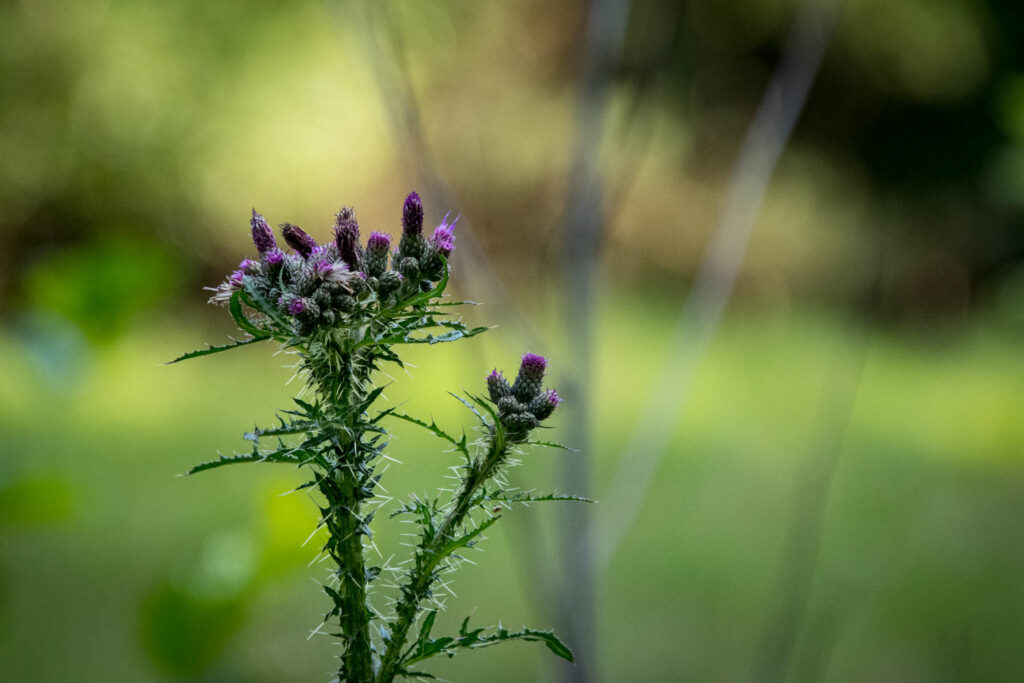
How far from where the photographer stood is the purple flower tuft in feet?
1.32

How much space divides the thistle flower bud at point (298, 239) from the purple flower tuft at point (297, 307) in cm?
8

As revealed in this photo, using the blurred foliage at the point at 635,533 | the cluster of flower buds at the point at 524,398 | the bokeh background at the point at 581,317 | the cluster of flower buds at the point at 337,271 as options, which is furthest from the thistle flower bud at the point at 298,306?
the blurred foliage at the point at 635,533

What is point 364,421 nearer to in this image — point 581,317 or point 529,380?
point 529,380

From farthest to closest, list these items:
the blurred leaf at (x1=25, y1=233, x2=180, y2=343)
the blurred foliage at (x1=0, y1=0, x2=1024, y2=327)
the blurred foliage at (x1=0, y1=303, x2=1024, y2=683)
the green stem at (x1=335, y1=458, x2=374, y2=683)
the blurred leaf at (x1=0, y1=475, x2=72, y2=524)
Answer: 1. the blurred foliage at (x1=0, y1=0, x2=1024, y2=327)
2. the blurred foliage at (x1=0, y1=303, x2=1024, y2=683)
3. the blurred leaf at (x1=25, y1=233, x2=180, y2=343)
4. the blurred leaf at (x1=0, y1=475, x2=72, y2=524)
5. the green stem at (x1=335, y1=458, x2=374, y2=683)

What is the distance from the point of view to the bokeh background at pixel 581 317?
1187 millimetres

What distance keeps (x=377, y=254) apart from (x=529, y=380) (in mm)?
102

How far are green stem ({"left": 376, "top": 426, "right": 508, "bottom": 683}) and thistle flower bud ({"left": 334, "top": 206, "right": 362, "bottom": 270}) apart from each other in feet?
0.36

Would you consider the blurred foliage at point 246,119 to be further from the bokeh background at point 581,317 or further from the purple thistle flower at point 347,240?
the purple thistle flower at point 347,240

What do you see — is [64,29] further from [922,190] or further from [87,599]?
[922,190]

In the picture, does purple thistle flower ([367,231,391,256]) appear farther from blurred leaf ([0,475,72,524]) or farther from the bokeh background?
blurred leaf ([0,475,72,524])

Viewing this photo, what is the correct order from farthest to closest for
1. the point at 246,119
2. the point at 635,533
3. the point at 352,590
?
1. the point at 246,119
2. the point at 635,533
3. the point at 352,590

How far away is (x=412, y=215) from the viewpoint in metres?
0.48

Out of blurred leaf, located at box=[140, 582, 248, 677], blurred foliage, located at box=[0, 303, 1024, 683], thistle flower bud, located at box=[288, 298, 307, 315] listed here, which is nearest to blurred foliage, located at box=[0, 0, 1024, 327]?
blurred foliage, located at box=[0, 303, 1024, 683]

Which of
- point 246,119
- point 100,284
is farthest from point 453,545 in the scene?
point 246,119
